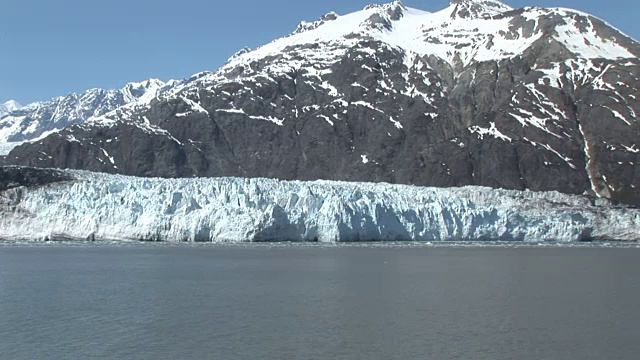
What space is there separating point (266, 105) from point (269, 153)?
13.5 meters

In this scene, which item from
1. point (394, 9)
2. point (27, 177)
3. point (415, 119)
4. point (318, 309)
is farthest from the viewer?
point (394, 9)

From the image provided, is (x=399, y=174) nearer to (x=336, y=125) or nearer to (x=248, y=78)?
(x=336, y=125)

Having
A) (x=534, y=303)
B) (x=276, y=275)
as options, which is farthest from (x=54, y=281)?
(x=534, y=303)

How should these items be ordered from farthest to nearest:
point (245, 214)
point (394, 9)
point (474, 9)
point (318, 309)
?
point (394, 9) < point (474, 9) < point (245, 214) < point (318, 309)

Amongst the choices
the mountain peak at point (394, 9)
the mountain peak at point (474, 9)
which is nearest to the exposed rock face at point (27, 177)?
the mountain peak at point (474, 9)

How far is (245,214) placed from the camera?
58.9 metres

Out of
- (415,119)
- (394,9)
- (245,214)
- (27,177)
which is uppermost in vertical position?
(394,9)

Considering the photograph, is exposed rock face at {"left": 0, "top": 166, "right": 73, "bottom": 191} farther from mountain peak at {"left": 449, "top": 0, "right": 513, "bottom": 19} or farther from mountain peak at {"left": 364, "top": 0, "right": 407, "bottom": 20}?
mountain peak at {"left": 364, "top": 0, "right": 407, "bottom": 20}

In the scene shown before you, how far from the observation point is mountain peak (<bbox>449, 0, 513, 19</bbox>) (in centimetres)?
17782

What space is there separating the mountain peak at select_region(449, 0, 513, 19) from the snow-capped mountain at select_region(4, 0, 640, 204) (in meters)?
19.1

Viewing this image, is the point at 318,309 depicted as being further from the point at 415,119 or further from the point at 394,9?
the point at 394,9

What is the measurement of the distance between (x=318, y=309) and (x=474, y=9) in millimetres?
164787

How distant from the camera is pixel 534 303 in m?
28.5

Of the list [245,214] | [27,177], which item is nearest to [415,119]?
[245,214]
